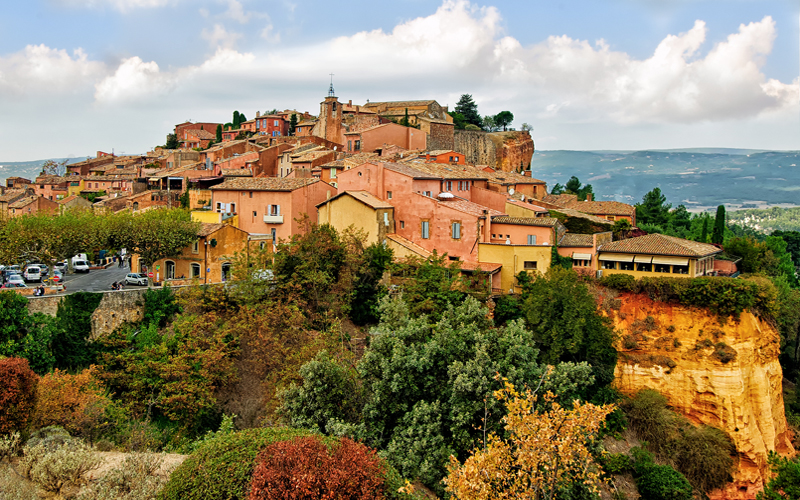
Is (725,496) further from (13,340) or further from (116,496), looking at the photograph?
(13,340)

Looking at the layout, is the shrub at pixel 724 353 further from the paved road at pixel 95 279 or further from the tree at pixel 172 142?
the tree at pixel 172 142

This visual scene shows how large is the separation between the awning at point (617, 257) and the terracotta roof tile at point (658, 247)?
0.90ft

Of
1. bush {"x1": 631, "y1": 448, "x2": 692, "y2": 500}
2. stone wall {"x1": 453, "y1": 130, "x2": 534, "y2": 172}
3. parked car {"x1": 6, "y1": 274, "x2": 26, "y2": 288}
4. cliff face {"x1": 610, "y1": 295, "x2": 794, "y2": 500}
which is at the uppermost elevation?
stone wall {"x1": 453, "y1": 130, "x2": 534, "y2": 172}

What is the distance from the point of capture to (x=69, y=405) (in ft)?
57.7

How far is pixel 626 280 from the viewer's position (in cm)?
2836

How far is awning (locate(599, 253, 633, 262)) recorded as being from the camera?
96.5 feet

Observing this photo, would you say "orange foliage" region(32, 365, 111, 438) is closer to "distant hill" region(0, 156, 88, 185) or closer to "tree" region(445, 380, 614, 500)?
"tree" region(445, 380, 614, 500)

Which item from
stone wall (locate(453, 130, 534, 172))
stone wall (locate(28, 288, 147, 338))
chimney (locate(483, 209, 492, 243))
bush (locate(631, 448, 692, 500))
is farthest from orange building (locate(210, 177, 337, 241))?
stone wall (locate(453, 130, 534, 172))

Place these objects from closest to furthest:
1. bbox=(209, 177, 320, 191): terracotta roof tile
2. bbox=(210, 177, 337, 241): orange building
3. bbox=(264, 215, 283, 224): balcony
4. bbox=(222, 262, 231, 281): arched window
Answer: bbox=(222, 262, 231, 281): arched window → bbox=(210, 177, 337, 241): orange building → bbox=(264, 215, 283, 224): balcony → bbox=(209, 177, 320, 191): terracotta roof tile

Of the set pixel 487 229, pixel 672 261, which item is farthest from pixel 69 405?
pixel 672 261

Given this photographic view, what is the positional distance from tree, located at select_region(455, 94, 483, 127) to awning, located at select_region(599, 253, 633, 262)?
50713 millimetres

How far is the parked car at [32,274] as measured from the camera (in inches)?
1156

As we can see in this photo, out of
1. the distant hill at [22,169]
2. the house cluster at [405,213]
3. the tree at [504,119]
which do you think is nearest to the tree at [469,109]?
the tree at [504,119]

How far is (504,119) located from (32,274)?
6230 cm
